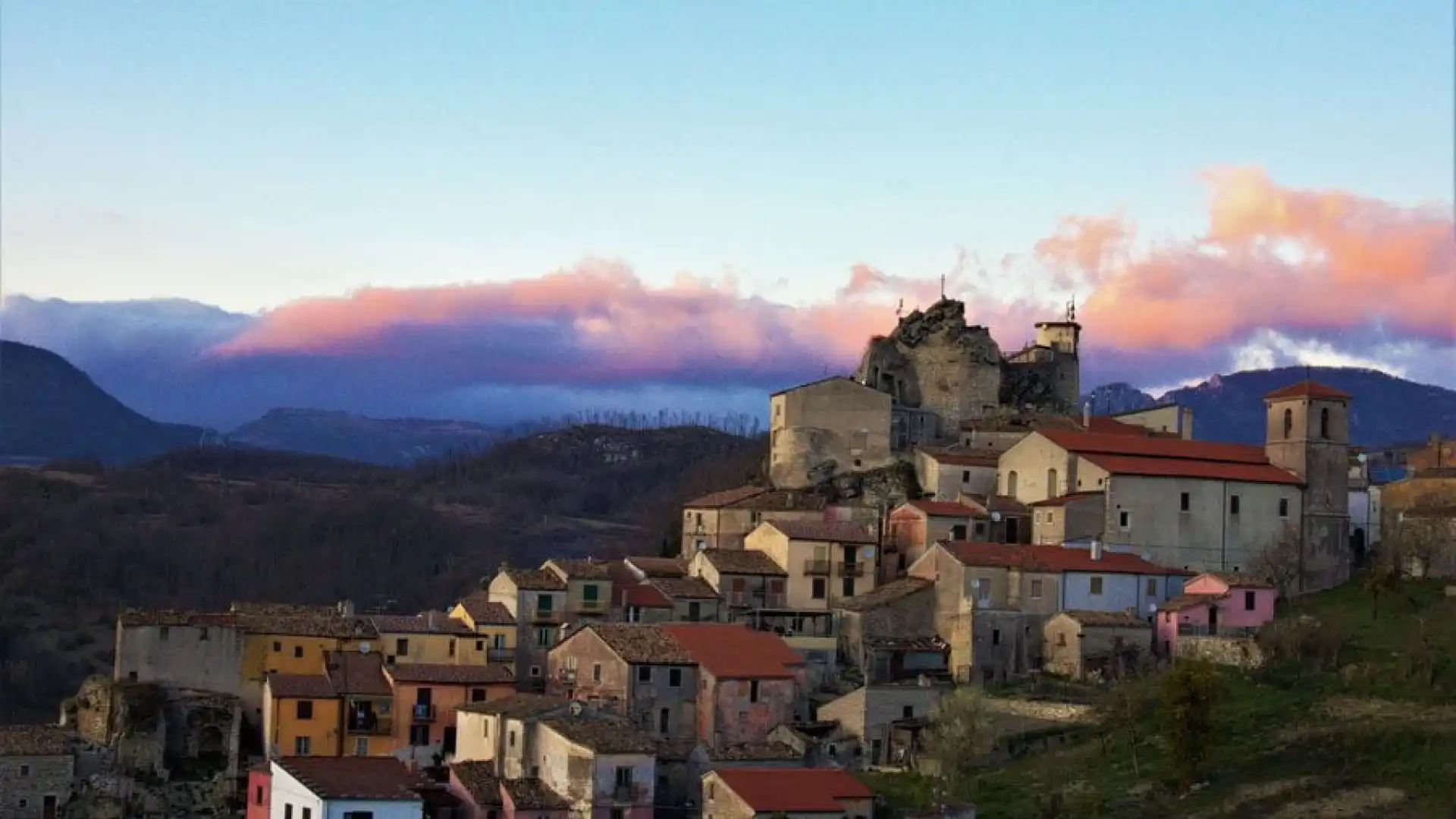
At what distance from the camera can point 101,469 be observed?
168m

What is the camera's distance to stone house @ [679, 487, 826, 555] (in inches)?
2908

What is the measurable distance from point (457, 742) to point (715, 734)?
24.8 feet

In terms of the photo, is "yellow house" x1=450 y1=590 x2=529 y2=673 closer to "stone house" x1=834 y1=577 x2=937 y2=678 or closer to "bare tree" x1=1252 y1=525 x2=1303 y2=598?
"stone house" x1=834 y1=577 x2=937 y2=678

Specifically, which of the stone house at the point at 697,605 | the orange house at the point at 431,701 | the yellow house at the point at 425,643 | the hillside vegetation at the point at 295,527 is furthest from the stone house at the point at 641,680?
the hillside vegetation at the point at 295,527

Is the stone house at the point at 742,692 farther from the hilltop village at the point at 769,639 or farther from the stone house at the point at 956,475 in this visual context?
the stone house at the point at 956,475

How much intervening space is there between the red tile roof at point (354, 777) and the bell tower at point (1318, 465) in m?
33.2

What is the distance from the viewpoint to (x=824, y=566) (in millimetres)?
68188

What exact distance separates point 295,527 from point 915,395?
78484 mm

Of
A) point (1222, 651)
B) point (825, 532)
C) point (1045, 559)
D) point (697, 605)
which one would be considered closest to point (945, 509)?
point (825, 532)

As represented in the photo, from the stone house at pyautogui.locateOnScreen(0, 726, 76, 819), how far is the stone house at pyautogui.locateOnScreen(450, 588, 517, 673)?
1275cm

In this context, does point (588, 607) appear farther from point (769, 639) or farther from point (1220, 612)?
point (1220, 612)

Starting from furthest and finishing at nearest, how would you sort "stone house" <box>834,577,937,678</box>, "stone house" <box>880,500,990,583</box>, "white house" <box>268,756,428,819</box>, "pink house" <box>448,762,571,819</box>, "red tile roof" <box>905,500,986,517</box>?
"red tile roof" <box>905,500,986,517</box>
"stone house" <box>880,500,990,583</box>
"stone house" <box>834,577,937,678</box>
"pink house" <box>448,762,571,819</box>
"white house" <box>268,756,428,819</box>

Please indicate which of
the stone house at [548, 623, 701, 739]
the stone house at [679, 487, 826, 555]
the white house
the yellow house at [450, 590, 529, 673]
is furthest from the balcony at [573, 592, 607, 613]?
the white house

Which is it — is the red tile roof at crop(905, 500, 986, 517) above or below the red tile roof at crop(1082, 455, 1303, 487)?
below
